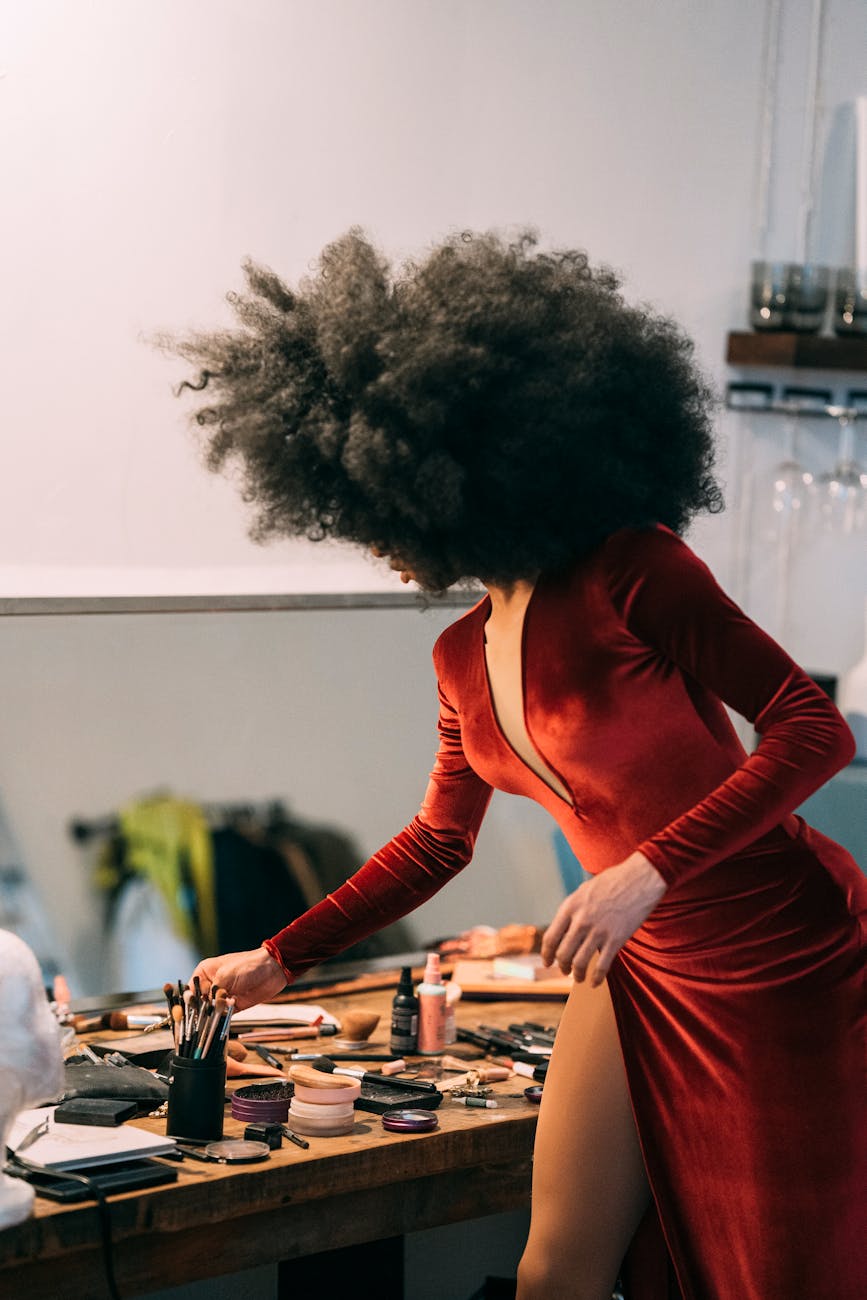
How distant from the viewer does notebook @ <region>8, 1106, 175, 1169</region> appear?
5.38 feet

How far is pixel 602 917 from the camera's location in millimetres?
1497

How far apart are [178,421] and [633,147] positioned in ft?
3.69

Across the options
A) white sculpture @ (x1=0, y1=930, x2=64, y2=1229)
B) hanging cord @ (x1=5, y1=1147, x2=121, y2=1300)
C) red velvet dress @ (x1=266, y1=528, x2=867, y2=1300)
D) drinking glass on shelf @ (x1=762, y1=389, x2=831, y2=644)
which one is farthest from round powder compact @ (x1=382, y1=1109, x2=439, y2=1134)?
drinking glass on shelf @ (x1=762, y1=389, x2=831, y2=644)

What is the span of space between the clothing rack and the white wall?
0.08 ft

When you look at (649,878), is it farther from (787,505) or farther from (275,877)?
(787,505)

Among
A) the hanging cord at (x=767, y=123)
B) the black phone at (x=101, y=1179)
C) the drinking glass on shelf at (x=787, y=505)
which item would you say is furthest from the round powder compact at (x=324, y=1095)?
the hanging cord at (x=767, y=123)

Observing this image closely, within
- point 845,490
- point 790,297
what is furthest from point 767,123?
point 845,490

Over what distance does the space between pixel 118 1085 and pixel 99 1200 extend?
1.13 ft

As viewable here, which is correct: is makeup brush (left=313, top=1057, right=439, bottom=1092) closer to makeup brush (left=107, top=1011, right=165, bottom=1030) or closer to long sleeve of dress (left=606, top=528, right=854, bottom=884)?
makeup brush (left=107, top=1011, right=165, bottom=1030)

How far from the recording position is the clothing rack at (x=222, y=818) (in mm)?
2422

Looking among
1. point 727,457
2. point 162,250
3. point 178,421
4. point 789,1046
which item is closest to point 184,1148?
point 789,1046

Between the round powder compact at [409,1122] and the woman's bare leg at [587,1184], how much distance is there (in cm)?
14

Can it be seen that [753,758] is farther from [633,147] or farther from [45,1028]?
[633,147]

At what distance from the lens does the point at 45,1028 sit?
1.49 metres
